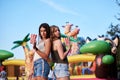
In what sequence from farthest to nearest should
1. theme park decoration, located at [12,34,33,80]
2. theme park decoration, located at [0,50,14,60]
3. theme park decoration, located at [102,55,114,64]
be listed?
1. theme park decoration, located at [0,50,14,60]
2. theme park decoration, located at [12,34,33,80]
3. theme park decoration, located at [102,55,114,64]

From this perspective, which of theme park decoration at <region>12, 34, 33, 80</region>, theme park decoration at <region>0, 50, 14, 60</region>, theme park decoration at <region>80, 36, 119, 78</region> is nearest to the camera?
theme park decoration at <region>80, 36, 119, 78</region>

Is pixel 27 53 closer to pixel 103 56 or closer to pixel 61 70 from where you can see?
pixel 103 56

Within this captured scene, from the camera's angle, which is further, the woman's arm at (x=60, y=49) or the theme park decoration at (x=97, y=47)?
the theme park decoration at (x=97, y=47)

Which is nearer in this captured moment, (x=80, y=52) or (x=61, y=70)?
(x=61, y=70)

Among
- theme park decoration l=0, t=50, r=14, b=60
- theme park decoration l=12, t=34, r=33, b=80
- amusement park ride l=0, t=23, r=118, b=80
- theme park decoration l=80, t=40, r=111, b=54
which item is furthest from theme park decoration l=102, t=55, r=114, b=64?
theme park decoration l=0, t=50, r=14, b=60

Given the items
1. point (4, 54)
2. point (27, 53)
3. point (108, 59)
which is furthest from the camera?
point (4, 54)

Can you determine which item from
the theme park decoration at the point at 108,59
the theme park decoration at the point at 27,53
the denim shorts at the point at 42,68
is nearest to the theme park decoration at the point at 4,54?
the theme park decoration at the point at 27,53

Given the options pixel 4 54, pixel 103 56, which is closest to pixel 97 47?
pixel 103 56

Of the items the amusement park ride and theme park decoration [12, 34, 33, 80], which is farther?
theme park decoration [12, 34, 33, 80]

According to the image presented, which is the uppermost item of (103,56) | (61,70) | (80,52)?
(80,52)

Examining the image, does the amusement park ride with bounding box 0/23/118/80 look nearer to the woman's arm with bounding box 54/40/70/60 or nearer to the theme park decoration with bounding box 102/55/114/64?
the theme park decoration with bounding box 102/55/114/64

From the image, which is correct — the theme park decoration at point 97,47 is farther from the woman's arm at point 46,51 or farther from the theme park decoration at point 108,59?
the woman's arm at point 46,51

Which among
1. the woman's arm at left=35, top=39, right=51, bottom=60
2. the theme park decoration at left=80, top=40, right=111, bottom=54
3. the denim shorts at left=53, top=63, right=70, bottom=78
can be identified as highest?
the theme park decoration at left=80, top=40, right=111, bottom=54

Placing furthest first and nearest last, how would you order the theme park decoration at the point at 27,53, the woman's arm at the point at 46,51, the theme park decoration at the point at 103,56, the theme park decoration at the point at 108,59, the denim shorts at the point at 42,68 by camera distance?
the theme park decoration at the point at 27,53, the theme park decoration at the point at 103,56, the theme park decoration at the point at 108,59, the denim shorts at the point at 42,68, the woman's arm at the point at 46,51
